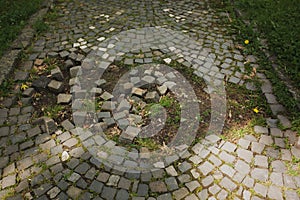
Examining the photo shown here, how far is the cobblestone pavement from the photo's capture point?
284 cm

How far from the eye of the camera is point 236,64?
175 inches

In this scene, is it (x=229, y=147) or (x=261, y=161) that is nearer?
(x=261, y=161)

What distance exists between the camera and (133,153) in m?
3.17

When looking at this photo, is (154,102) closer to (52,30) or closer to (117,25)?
(117,25)

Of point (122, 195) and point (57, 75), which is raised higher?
point (57, 75)

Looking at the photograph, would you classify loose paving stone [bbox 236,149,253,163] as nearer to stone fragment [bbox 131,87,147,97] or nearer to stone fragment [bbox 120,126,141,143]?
stone fragment [bbox 120,126,141,143]

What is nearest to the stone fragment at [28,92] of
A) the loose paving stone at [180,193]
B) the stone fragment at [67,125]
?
the stone fragment at [67,125]

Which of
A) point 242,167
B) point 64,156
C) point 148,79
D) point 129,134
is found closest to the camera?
point 242,167

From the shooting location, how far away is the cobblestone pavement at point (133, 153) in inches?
112

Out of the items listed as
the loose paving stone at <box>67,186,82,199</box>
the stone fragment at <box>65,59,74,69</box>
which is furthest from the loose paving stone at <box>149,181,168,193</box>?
the stone fragment at <box>65,59,74,69</box>

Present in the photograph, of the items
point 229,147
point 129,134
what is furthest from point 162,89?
point 229,147

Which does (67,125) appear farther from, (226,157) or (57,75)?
(226,157)

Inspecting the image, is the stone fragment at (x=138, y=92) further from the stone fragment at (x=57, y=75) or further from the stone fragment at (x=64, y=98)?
the stone fragment at (x=57, y=75)

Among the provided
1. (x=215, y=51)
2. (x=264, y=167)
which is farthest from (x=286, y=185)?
(x=215, y=51)
